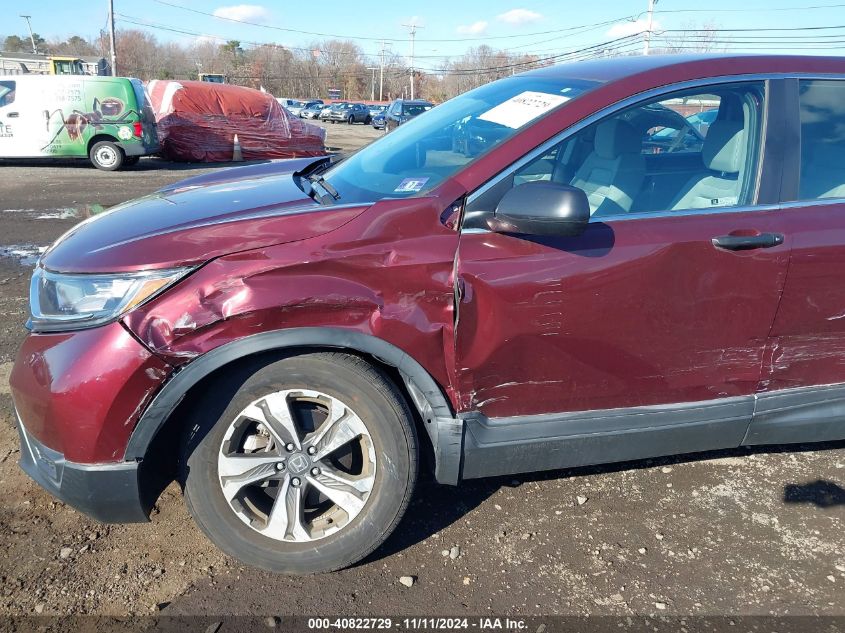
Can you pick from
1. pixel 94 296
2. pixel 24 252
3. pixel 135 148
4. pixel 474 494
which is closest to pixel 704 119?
pixel 474 494

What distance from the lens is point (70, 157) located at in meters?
14.2

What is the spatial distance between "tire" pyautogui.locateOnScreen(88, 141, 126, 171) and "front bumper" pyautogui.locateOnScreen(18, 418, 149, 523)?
13.8m

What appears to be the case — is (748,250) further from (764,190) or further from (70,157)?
(70,157)

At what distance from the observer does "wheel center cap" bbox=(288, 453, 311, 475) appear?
230cm

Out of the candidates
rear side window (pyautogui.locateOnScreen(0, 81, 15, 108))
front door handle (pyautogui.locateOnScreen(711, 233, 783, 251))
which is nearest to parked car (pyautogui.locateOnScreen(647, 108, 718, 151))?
front door handle (pyautogui.locateOnScreen(711, 233, 783, 251))

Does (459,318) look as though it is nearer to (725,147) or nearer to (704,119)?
(725,147)

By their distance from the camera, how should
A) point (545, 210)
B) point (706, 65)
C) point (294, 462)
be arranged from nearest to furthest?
1. point (545, 210)
2. point (294, 462)
3. point (706, 65)

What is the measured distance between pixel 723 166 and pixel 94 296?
8.23 feet

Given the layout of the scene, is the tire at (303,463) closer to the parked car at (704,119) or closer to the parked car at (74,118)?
the parked car at (704,119)

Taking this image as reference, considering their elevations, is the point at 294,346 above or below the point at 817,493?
above

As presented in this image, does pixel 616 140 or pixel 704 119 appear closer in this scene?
pixel 616 140

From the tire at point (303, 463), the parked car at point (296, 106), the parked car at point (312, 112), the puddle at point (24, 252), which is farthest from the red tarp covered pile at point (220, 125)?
the parked car at point (296, 106)

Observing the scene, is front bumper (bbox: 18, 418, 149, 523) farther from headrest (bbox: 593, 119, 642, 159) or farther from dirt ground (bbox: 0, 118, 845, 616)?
headrest (bbox: 593, 119, 642, 159)

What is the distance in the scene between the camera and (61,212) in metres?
8.94
